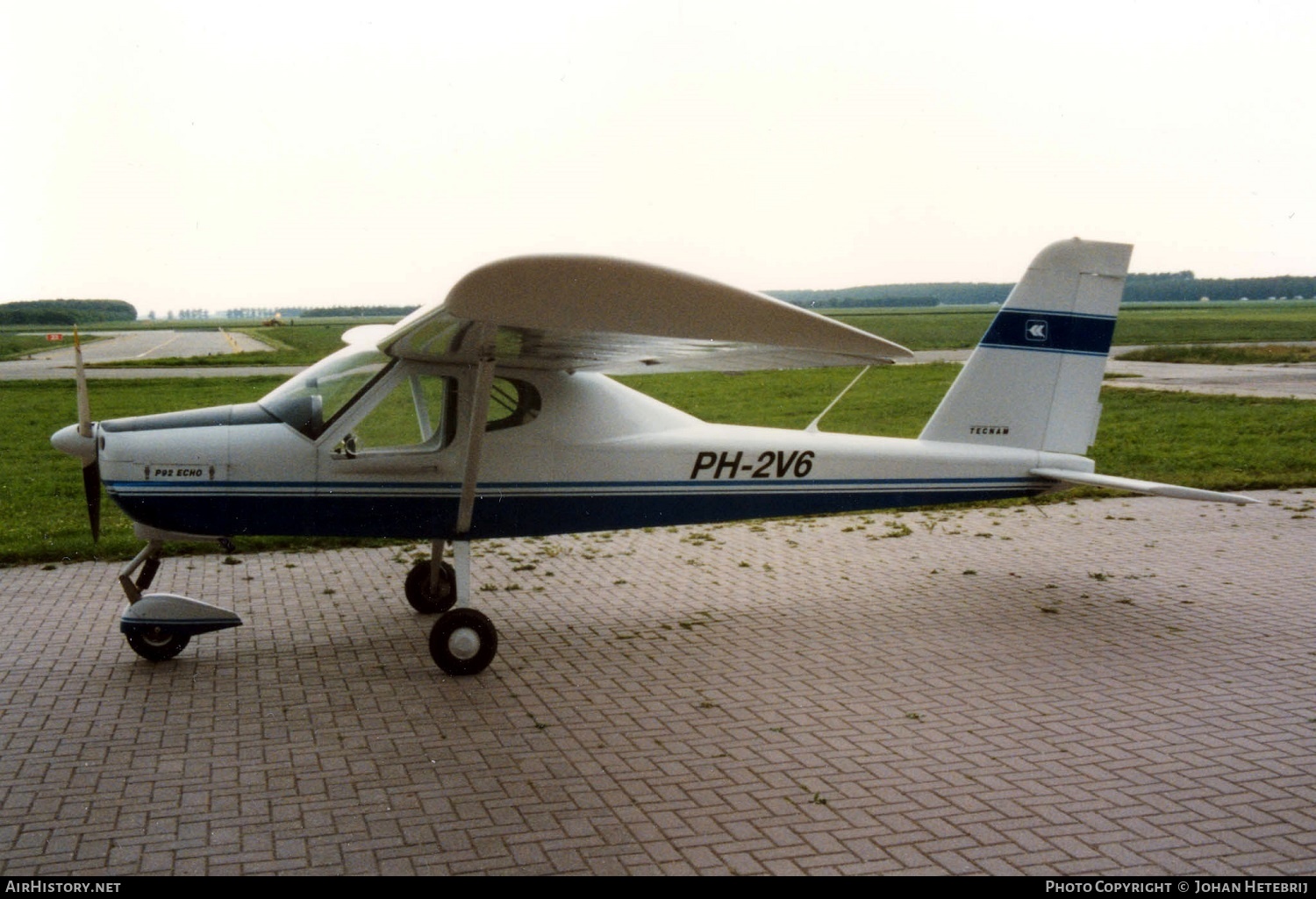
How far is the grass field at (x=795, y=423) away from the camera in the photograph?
10742mm

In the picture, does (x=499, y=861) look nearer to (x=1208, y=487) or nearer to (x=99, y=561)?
(x=99, y=561)

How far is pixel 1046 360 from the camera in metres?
8.04

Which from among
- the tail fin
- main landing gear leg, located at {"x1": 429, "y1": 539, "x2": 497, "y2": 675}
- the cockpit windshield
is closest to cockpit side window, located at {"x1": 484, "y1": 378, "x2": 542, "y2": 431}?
the cockpit windshield

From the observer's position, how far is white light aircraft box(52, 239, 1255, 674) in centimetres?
625

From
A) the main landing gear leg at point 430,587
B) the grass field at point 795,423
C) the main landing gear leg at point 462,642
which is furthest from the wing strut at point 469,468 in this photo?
the grass field at point 795,423

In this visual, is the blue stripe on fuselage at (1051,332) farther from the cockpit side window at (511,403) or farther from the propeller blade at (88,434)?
the propeller blade at (88,434)

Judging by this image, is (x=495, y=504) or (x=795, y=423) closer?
(x=495, y=504)

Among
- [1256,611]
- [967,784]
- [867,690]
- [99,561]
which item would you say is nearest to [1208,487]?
[1256,611]

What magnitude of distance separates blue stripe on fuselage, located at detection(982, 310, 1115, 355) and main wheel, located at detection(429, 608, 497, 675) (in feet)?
14.3

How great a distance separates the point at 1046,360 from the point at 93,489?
6.72 metres

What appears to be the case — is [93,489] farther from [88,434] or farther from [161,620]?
[161,620]

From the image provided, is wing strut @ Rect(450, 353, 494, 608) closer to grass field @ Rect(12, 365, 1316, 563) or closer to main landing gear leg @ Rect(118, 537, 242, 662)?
main landing gear leg @ Rect(118, 537, 242, 662)

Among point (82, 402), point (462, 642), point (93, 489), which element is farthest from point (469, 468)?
point (93, 489)

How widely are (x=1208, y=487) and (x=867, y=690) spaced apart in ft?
25.7
